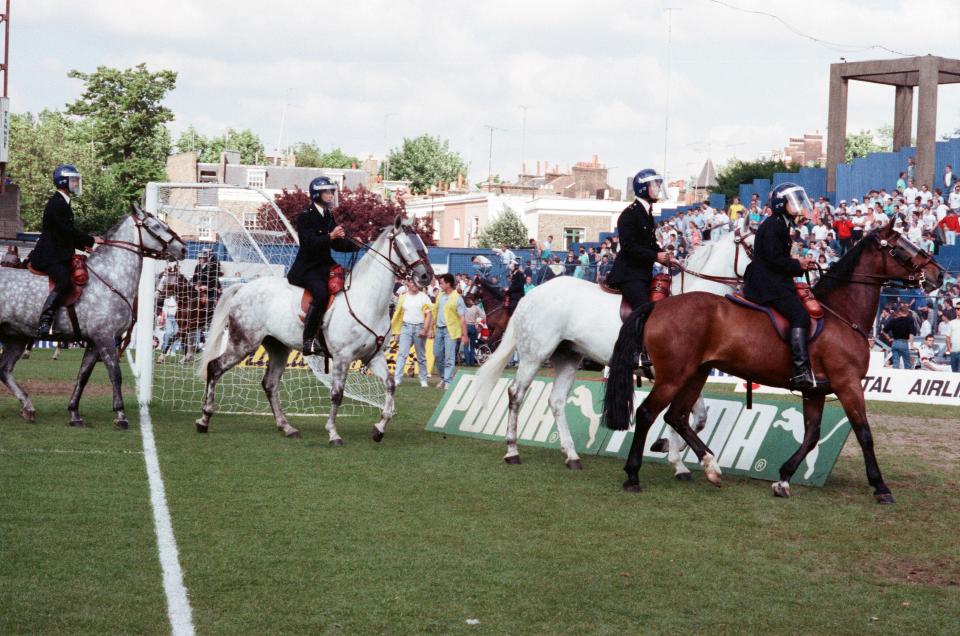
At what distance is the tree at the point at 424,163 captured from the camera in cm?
11519

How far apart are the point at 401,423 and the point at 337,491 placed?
5.91 meters

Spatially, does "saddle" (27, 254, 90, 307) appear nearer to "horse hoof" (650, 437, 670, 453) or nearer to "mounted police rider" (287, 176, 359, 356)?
"mounted police rider" (287, 176, 359, 356)

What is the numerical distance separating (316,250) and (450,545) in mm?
6062

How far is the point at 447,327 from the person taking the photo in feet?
75.3

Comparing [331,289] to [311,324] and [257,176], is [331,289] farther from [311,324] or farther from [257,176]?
[257,176]

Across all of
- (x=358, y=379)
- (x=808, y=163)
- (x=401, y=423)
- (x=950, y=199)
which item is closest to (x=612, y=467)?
(x=401, y=423)

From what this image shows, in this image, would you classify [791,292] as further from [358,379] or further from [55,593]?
[358,379]

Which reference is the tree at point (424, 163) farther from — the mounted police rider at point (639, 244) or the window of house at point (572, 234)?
the mounted police rider at point (639, 244)

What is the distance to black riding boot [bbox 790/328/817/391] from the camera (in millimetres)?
9883

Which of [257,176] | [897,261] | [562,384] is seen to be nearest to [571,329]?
[562,384]

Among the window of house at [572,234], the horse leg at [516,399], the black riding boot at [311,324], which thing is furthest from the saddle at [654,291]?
the window of house at [572,234]

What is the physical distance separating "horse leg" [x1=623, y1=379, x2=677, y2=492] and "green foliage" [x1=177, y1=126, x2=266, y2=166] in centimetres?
10786

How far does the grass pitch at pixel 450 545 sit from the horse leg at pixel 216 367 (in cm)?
113

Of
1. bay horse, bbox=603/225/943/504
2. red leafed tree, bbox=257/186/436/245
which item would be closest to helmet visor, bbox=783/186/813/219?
bay horse, bbox=603/225/943/504
